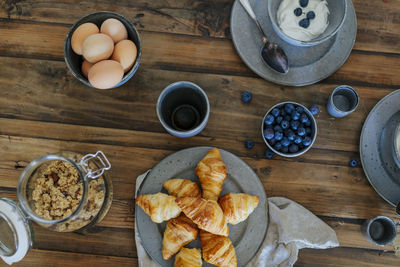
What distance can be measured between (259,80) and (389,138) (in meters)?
0.46

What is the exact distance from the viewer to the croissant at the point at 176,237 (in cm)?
89

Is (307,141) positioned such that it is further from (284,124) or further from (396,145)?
(396,145)

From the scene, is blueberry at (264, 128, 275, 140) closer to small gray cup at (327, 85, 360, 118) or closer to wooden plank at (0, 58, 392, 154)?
wooden plank at (0, 58, 392, 154)

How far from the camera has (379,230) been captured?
1035 mm

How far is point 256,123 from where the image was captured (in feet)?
3.50

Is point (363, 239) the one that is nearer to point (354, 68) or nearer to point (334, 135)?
point (334, 135)

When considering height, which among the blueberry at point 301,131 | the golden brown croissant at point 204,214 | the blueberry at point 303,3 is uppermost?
the blueberry at point 303,3

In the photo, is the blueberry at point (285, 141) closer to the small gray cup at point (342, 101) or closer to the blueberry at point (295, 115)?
the blueberry at point (295, 115)

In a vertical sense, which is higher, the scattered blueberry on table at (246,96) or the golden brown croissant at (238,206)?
the scattered blueberry on table at (246,96)

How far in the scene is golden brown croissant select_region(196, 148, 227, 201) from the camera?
2.99 ft

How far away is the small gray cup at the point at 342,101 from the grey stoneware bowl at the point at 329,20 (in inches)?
7.0

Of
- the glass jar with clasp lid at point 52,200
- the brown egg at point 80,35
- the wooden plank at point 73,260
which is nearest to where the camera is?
the glass jar with clasp lid at point 52,200

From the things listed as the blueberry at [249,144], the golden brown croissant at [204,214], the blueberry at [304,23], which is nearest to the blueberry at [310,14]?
the blueberry at [304,23]

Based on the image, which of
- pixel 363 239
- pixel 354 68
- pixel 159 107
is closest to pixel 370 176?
pixel 363 239
